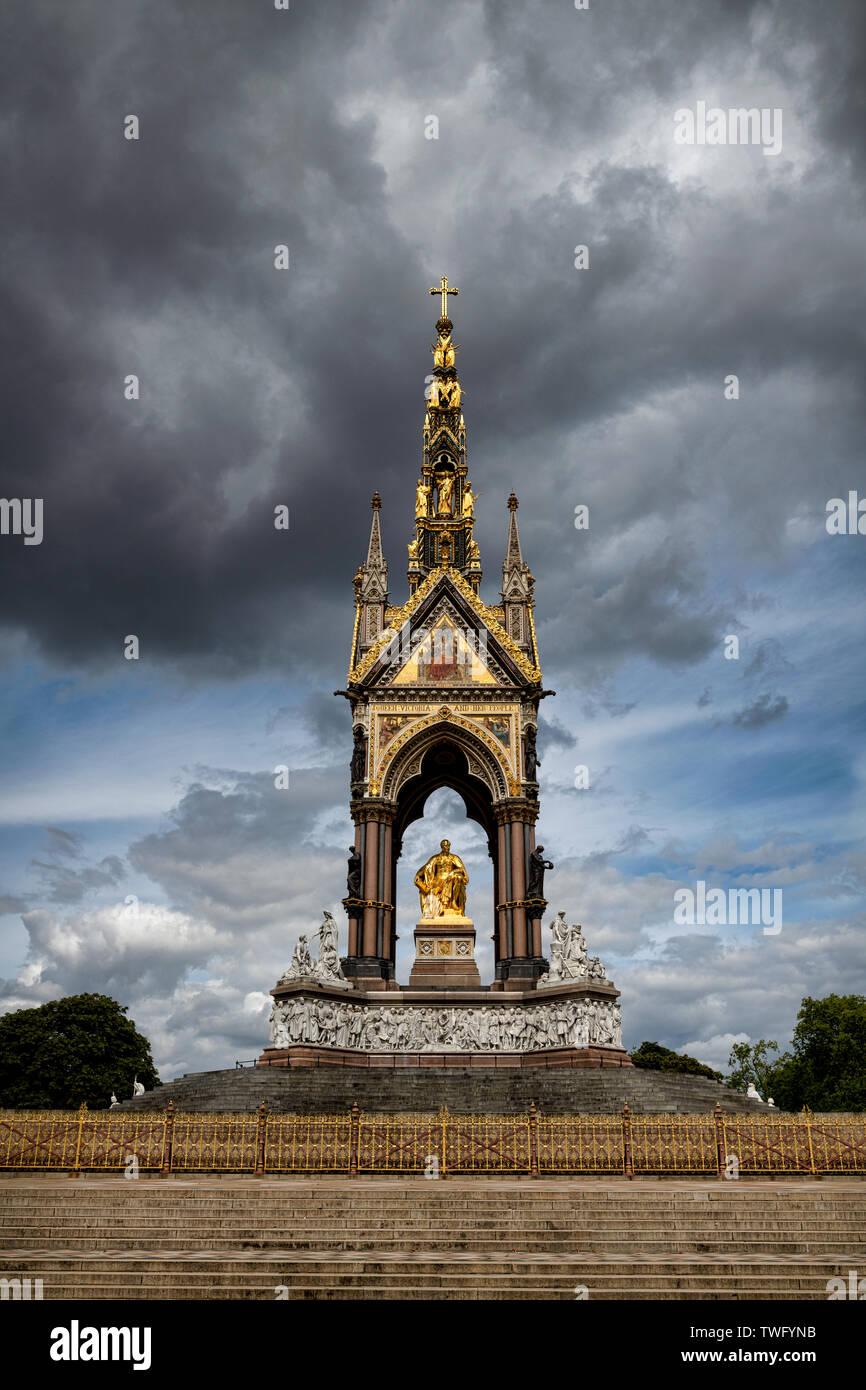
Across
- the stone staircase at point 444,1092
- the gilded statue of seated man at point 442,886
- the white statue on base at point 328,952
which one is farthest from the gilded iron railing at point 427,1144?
the gilded statue of seated man at point 442,886

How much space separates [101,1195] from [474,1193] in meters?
5.02

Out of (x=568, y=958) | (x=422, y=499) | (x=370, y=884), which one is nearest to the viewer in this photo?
(x=568, y=958)

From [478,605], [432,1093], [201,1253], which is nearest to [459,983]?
[432,1093]

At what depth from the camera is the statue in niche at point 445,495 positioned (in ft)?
128

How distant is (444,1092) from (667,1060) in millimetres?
41211

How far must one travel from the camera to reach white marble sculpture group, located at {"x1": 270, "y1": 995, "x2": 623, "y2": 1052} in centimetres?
2680

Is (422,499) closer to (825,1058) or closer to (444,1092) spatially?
(444,1092)

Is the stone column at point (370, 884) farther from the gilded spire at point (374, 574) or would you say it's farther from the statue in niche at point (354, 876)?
the gilded spire at point (374, 574)

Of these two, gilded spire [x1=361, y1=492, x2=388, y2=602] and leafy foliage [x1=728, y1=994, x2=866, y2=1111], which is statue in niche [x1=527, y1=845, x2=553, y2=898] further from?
leafy foliage [x1=728, y1=994, x2=866, y2=1111]

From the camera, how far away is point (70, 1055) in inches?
1768

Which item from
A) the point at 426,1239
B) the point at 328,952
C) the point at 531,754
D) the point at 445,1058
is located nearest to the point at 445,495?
the point at 531,754

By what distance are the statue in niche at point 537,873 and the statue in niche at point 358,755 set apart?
5924 millimetres

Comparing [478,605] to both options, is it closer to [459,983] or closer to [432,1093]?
[459,983]
